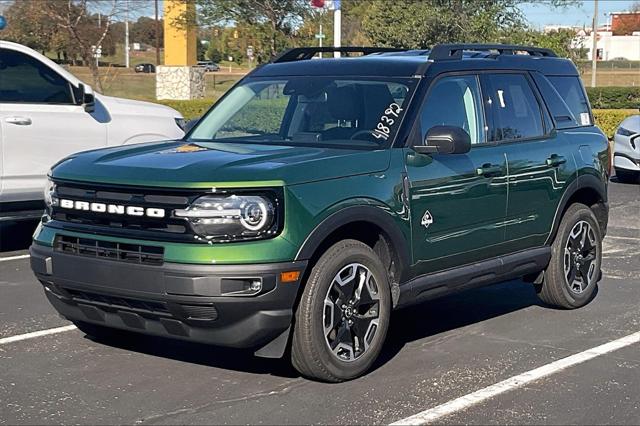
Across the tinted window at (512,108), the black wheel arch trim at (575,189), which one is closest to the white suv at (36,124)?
the tinted window at (512,108)

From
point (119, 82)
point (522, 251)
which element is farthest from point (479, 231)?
point (119, 82)

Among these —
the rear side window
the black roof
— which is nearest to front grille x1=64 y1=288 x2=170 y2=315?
the black roof

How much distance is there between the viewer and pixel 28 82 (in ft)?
31.7

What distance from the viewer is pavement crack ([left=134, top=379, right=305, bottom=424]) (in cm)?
493

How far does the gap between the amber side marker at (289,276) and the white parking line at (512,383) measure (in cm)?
87

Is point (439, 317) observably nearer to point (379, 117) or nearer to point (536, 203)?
point (536, 203)

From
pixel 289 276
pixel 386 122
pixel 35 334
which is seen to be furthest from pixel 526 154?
pixel 35 334

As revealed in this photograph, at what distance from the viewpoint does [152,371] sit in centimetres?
575

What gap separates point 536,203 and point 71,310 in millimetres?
3167

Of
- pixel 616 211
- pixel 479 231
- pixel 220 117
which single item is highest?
pixel 220 117

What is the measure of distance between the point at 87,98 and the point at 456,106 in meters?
4.65

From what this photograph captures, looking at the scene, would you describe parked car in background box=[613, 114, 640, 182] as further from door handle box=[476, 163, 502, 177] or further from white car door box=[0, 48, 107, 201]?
door handle box=[476, 163, 502, 177]

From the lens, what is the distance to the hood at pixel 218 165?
512 centimetres

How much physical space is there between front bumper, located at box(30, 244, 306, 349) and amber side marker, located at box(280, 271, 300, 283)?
0.02 meters
